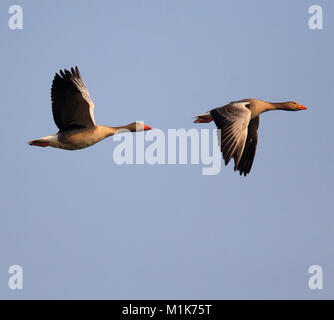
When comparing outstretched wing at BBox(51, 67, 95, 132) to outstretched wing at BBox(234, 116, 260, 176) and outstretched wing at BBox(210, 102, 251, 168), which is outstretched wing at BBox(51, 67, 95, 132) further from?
outstretched wing at BBox(234, 116, 260, 176)

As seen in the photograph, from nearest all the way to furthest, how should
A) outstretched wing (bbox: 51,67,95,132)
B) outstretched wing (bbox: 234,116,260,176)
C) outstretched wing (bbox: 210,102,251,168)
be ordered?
1. outstretched wing (bbox: 210,102,251,168)
2. outstretched wing (bbox: 51,67,95,132)
3. outstretched wing (bbox: 234,116,260,176)

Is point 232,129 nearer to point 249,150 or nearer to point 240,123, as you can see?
point 240,123

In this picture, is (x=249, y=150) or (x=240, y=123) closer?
(x=240, y=123)

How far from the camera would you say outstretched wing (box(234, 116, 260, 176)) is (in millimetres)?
17609

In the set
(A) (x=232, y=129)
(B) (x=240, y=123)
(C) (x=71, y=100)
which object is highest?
(C) (x=71, y=100)

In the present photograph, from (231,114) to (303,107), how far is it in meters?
3.39

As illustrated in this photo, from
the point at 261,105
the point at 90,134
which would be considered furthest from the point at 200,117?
the point at 90,134

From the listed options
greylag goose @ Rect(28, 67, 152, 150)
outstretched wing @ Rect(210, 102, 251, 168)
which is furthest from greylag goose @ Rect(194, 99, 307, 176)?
greylag goose @ Rect(28, 67, 152, 150)

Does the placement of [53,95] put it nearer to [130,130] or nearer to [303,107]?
[130,130]

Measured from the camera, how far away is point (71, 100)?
1557 centimetres

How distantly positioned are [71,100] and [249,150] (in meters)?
4.63

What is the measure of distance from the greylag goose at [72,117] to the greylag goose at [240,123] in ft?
7.85

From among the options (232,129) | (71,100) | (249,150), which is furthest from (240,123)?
(71,100)

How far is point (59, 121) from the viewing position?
15984 millimetres
